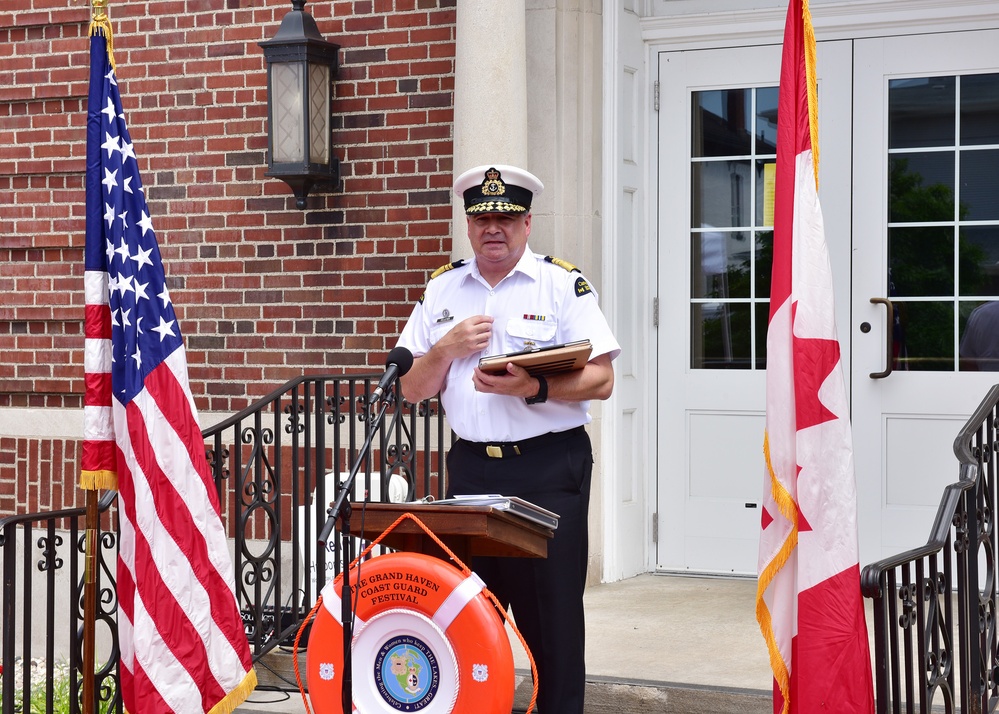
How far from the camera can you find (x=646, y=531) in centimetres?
618

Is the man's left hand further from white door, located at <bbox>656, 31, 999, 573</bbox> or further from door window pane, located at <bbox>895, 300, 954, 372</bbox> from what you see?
door window pane, located at <bbox>895, 300, 954, 372</bbox>

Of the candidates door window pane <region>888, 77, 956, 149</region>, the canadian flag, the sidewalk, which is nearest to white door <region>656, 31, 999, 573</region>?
door window pane <region>888, 77, 956, 149</region>

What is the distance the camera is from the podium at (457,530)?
3.04 meters

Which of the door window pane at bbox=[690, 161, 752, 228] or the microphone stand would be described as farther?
the door window pane at bbox=[690, 161, 752, 228]

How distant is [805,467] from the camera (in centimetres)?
351

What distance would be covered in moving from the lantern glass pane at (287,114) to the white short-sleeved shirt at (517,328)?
98.9 inches

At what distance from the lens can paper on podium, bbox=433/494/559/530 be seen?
3092mm

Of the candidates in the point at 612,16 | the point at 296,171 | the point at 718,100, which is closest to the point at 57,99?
the point at 296,171

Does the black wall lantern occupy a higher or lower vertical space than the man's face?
higher

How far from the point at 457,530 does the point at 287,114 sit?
3682mm

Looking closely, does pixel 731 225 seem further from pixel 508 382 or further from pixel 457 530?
pixel 457 530

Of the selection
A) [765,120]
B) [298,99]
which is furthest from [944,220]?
[298,99]

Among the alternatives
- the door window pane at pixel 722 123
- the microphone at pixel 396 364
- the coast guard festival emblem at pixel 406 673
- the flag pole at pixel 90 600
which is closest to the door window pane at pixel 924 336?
the door window pane at pixel 722 123

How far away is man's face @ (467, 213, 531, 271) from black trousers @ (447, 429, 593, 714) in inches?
23.8
